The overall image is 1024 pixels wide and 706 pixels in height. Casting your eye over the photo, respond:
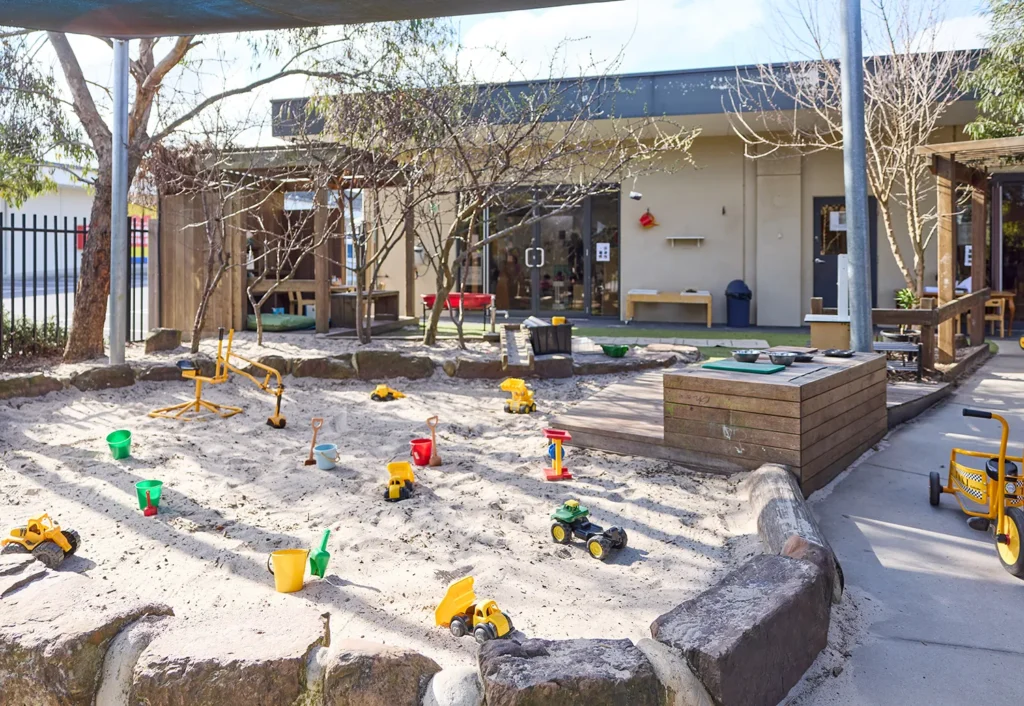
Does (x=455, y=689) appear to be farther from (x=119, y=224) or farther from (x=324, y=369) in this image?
(x=119, y=224)

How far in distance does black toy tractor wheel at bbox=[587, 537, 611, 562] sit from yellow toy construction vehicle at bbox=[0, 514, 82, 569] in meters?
2.38

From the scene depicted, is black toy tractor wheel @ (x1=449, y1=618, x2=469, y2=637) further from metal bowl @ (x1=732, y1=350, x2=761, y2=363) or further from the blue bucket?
metal bowl @ (x1=732, y1=350, x2=761, y2=363)

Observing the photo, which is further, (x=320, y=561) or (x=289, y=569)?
→ (x=320, y=561)

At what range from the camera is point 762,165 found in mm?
14930

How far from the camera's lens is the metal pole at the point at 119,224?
775 centimetres

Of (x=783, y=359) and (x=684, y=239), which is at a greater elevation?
(x=684, y=239)

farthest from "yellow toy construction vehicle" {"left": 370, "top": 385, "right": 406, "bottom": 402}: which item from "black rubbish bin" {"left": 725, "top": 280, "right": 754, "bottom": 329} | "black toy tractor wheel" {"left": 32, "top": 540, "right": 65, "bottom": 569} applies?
"black rubbish bin" {"left": 725, "top": 280, "right": 754, "bottom": 329}

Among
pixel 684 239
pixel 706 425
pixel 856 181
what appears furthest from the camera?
pixel 684 239

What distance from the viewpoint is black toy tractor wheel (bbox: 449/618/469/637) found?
2.81 m

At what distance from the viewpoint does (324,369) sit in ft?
27.5

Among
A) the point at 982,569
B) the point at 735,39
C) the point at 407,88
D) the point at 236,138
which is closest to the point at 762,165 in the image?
the point at 735,39

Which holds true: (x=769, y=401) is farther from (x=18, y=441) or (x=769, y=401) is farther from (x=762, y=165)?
(x=762, y=165)

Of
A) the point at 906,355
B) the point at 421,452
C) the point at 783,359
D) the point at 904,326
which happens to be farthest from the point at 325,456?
the point at 904,326

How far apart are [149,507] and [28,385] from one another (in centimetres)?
360
